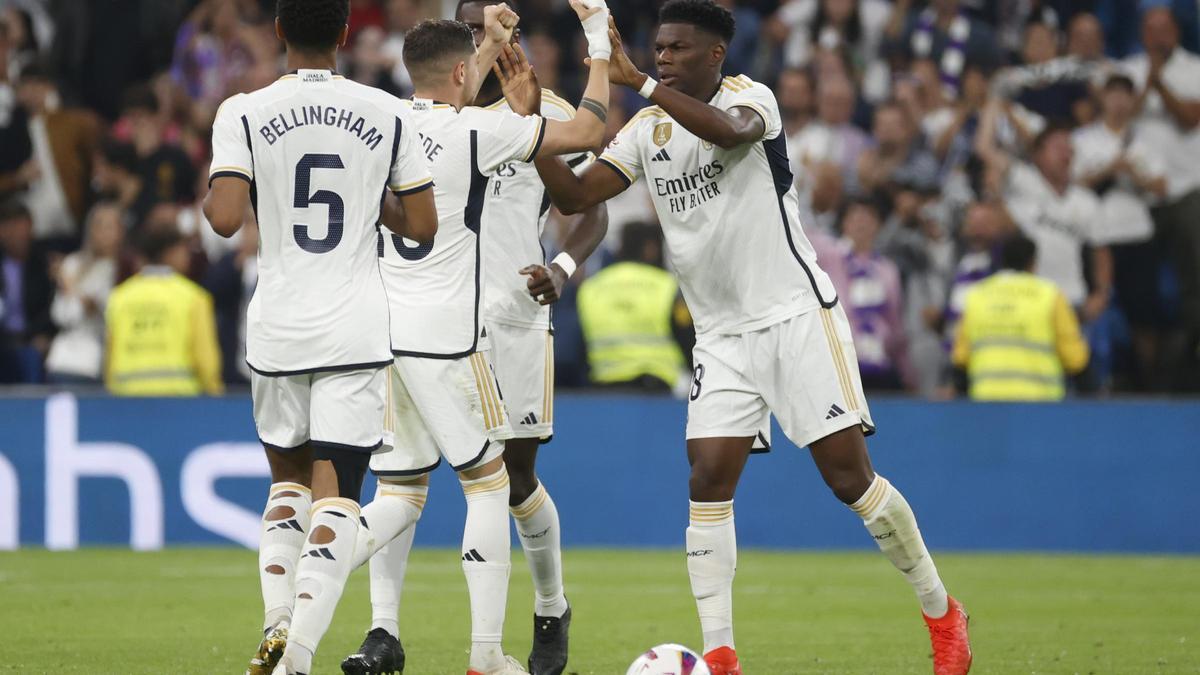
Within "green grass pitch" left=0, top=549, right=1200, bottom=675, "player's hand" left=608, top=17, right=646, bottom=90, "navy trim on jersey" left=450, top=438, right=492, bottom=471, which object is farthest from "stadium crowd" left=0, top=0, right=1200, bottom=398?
"player's hand" left=608, top=17, right=646, bottom=90

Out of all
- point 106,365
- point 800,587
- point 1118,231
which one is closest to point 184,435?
point 106,365

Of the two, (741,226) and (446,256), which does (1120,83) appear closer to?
(741,226)

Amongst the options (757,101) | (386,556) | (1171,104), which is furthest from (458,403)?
(1171,104)

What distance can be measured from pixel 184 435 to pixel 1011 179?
6851 mm

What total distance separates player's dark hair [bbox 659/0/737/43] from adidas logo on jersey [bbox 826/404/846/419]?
148cm

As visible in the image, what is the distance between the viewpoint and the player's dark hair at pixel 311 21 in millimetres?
6148

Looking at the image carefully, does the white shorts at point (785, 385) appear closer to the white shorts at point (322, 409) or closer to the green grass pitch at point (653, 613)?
the green grass pitch at point (653, 613)

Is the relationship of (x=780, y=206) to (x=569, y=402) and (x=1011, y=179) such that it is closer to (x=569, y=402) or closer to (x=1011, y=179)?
(x=569, y=402)

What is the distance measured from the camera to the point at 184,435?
13.3 m

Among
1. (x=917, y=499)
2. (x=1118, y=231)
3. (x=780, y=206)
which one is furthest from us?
(x=1118, y=231)

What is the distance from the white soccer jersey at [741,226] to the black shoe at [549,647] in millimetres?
1461

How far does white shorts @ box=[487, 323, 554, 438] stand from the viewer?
7.75m

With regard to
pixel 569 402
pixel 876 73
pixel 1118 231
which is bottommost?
pixel 569 402

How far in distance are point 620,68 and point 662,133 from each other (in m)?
0.52
